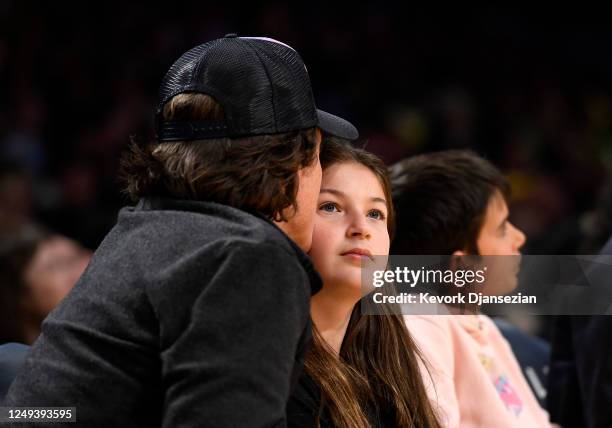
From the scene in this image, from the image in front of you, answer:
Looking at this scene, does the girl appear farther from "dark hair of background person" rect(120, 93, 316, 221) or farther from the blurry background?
the blurry background

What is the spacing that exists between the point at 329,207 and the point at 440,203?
0.51m

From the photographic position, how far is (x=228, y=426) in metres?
1.05

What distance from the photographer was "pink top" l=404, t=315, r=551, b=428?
173cm

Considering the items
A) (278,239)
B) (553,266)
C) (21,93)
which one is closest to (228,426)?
(278,239)

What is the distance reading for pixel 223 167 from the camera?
121cm

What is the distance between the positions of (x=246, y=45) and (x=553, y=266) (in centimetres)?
126

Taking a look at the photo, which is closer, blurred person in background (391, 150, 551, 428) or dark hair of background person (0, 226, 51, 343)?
blurred person in background (391, 150, 551, 428)

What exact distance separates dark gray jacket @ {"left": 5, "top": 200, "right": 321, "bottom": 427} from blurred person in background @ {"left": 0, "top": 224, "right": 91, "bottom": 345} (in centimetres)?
90

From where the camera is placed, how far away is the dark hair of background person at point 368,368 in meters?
1.43

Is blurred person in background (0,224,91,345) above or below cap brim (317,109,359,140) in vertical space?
below

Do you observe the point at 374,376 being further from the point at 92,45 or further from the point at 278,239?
the point at 92,45

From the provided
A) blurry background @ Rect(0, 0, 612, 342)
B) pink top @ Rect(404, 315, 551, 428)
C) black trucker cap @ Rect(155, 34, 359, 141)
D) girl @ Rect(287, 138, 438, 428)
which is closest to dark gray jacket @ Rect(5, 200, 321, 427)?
black trucker cap @ Rect(155, 34, 359, 141)

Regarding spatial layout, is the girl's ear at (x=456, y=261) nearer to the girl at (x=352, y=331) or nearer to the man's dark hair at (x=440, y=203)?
the man's dark hair at (x=440, y=203)

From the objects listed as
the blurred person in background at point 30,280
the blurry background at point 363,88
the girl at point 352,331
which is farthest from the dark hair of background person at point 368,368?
the blurry background at point 363,88
